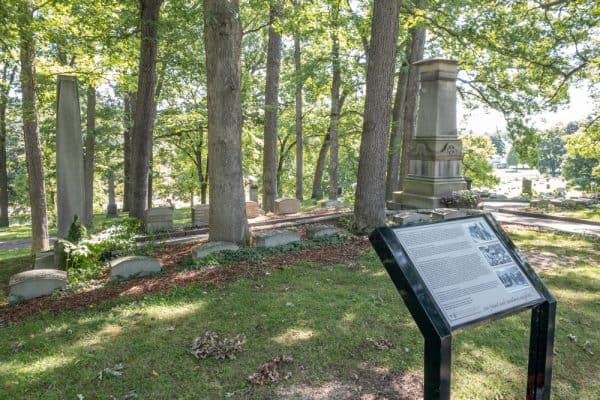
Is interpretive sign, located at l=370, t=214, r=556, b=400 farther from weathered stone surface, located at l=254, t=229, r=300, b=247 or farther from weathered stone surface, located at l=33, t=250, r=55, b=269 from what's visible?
weathered stone surface, located at l=33, t=250, r=55, b=269

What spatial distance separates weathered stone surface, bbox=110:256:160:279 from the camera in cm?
632

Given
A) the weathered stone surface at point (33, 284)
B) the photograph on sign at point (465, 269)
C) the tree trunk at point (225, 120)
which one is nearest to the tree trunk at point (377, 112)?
the tree trunk at point (225, 120)

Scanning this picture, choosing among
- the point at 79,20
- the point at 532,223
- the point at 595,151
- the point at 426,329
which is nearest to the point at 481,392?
the point at 426,329

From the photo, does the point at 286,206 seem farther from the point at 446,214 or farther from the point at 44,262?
the point at 44,262

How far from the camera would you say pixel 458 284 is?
2.79m

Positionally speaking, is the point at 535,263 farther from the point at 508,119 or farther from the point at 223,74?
the point at 508,119

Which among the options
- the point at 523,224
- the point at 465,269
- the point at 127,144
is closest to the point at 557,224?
the point at 523,224

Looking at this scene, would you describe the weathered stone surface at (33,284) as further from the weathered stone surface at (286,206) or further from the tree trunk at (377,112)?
the weathered stone surface at (286,206)

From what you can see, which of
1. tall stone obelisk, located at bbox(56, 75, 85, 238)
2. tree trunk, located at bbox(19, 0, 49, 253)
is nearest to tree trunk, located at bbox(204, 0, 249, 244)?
tall stone obelisk, located at bbox(56, 75, 85, 238)

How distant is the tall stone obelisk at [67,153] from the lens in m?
7.19

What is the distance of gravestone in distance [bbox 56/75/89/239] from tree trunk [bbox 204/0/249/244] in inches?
99.9

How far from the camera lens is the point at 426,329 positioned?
256 centimetres

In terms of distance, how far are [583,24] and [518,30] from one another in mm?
1789

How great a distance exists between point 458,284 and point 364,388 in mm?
1328
